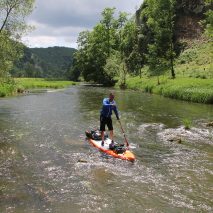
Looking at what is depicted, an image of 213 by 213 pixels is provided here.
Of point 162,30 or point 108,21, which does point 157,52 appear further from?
point 108,21

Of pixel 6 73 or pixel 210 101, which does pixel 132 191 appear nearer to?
pixel 6 73

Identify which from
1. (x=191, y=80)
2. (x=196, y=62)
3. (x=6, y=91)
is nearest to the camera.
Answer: (x=6, y=91)

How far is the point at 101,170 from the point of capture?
565 inches

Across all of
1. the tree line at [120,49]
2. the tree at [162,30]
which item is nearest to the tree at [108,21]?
the tree line at [120,49]

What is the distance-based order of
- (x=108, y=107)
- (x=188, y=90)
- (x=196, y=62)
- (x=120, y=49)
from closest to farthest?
(x=108, y=107), (x=188, y=90), (x=196, y=62), (x=120, y=49)

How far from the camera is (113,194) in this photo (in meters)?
11.8

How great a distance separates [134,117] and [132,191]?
55.0ft

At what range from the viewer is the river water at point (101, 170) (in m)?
11.1

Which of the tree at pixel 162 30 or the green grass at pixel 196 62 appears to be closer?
the green grass at pixel 196 62

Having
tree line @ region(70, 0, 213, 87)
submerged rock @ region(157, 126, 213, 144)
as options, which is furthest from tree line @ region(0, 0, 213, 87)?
submerged rock @ region(157, 126, 213, 144)

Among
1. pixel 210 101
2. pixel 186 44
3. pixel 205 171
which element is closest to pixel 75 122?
pixel 205 171

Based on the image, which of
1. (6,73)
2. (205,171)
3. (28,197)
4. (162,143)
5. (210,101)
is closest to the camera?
(28,197)

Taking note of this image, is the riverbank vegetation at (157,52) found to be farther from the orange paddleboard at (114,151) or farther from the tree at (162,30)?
the orange paddleboard at (114,151)

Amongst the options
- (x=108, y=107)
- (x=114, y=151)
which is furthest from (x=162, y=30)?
(x=114, y=151)
